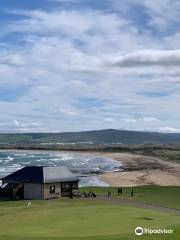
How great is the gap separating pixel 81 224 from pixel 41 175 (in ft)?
88.7

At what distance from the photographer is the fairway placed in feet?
86.2

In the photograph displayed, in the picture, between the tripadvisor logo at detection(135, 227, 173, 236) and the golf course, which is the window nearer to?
the golf course

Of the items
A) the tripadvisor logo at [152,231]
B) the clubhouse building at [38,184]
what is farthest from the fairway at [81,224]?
the clubhouse building at [38,184]

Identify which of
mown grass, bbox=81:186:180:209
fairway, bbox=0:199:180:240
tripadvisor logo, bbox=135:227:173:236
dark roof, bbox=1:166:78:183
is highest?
dark roof, bbox=1:166:78:183

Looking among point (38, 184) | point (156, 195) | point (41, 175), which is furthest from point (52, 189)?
point (156, 195)

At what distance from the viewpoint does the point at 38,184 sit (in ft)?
184

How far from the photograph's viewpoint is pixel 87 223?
3092 centimetres

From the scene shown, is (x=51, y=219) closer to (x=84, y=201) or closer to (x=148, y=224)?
(x=148, y=224)

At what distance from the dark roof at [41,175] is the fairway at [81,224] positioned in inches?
698

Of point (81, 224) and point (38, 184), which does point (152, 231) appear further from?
point (38, 184)

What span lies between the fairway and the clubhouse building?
675 inches

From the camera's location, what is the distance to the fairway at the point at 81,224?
1034 inches

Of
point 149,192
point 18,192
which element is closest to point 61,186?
point 18,192

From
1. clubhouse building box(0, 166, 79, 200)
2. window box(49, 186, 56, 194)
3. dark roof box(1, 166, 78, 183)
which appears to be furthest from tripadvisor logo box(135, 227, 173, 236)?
window box(49, 186, 56, 194)
